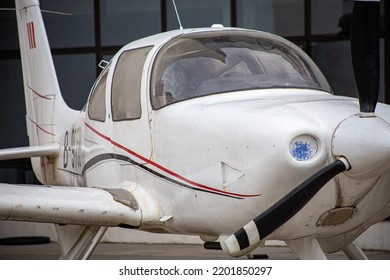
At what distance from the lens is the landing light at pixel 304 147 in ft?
22.2

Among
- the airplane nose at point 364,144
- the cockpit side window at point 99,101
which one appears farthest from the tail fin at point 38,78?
the airplane nose at point 364,144

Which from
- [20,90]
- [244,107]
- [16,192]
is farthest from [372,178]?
[20,90]

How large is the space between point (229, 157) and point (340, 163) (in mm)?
870

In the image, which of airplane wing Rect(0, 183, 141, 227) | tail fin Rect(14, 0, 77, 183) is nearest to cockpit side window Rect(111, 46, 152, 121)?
airplane wing Rect(0, 183, 141, 227)

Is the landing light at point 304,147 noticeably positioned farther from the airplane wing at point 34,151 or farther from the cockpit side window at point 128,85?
the airplane wing at point 34,151

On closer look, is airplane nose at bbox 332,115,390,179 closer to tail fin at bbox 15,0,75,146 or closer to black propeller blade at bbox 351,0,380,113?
black propeller blade at bbox 351,0,380,113

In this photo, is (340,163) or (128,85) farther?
(128,85)

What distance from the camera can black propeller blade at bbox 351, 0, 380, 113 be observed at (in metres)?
6.84

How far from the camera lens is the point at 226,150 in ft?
23.9

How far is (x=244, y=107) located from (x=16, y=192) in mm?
1938

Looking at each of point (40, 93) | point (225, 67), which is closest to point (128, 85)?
point (225, 67)

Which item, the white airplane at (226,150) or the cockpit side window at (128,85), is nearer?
the white airplane at (226,150)

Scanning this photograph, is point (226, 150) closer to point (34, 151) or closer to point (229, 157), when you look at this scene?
point (229, 157)
